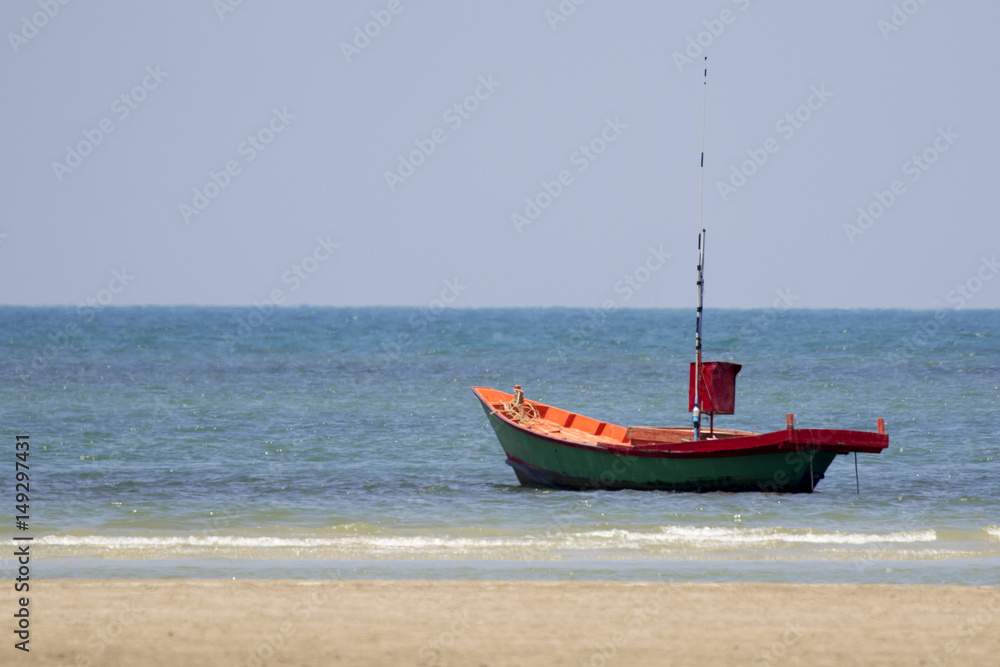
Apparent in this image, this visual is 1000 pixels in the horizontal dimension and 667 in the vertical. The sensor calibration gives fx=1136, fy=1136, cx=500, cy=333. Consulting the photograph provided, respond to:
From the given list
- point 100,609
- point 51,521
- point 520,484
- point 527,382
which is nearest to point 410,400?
point 527,382

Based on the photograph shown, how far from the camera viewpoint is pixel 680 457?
1770cm

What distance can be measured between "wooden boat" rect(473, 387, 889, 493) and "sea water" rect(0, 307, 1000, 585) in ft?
0.96

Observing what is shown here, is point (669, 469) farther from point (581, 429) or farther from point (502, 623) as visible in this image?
point (502, 623)

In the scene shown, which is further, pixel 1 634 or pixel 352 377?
pixel 352 377

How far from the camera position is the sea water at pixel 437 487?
13.2 metres

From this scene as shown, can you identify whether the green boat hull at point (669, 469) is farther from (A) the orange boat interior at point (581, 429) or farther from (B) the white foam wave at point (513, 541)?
(B) the white foam wave at point (513, 541)

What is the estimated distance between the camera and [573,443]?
18391 millimetres

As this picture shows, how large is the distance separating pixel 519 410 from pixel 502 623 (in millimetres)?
10952

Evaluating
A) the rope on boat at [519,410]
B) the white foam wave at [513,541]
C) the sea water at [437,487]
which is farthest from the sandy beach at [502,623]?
the rope on boat at [519,410]

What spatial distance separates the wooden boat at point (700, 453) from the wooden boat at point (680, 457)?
0.01 m

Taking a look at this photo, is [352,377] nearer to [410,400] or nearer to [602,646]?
[410,400]

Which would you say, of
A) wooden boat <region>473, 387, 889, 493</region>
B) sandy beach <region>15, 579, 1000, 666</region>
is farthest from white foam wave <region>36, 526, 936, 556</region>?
sandy beach <region>15, 579, 1000, 666</region>

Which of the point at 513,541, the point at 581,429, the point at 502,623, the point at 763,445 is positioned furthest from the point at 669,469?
the point at 502,623

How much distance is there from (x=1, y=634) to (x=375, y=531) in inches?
247
